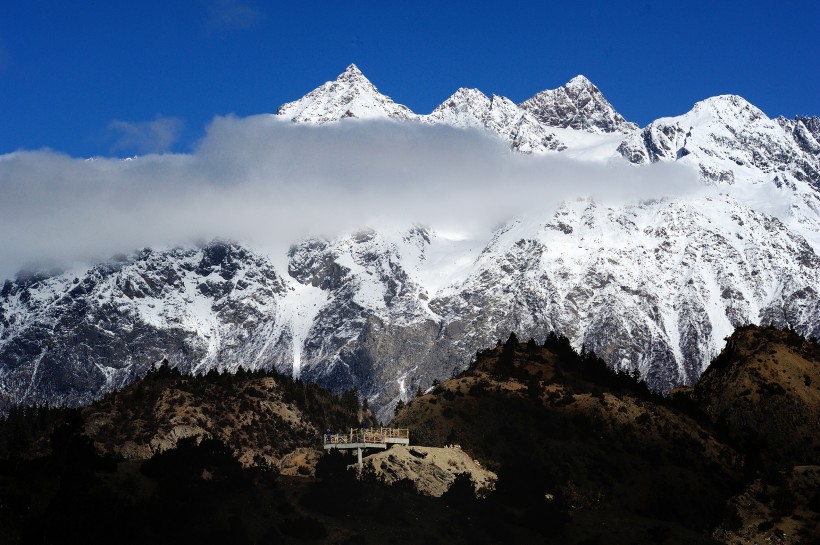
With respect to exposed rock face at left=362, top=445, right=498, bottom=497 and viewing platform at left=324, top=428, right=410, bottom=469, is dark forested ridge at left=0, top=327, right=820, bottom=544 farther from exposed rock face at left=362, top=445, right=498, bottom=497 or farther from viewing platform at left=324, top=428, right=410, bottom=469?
viewing platform at left=324, top=428, right=410, bottom=469

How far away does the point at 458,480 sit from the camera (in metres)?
141

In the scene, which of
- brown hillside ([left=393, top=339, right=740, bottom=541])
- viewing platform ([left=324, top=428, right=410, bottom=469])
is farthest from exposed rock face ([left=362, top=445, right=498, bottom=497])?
brown hillside ([left=393, top=339, right=740, bottom=541])

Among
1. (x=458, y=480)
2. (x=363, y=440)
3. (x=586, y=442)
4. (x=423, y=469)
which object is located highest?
(x=586, y=442)

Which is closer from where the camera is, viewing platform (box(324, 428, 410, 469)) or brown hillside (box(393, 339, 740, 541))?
viewing platform (box(324, 428, 410, 469))

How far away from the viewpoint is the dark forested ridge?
116812 mm

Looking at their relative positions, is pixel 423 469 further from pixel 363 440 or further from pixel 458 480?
pixel 363 440

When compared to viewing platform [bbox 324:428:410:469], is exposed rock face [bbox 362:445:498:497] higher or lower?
lower

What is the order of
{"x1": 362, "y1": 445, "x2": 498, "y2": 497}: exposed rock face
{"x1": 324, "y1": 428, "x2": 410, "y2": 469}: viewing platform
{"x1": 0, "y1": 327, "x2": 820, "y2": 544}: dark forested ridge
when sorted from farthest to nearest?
1. {"x1": 324, "y1": 428, "x2": 410, "y2": 469}: viewing platform
2. {"x1": 362, "y1": 445, "x2": 498, "y2": 497}: exposed rock face
3. {"x1": 0, "y1": 327, "x2": 820, "y2": 544}: dark forested ridge

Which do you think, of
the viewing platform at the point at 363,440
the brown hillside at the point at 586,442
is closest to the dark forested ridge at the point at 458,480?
the brown hillside at the point at 586,442

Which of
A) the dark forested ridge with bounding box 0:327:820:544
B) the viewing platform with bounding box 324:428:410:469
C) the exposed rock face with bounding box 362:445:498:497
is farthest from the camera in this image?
the viewing platform with bounding box 324:428:410:469

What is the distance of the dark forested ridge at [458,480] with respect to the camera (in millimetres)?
116812

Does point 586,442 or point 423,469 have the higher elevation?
point 586,442

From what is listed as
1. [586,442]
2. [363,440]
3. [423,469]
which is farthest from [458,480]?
[586,442]

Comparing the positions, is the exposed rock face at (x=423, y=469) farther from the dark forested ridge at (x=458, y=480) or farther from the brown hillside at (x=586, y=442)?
the brown hillside at (x=586, y=442)
